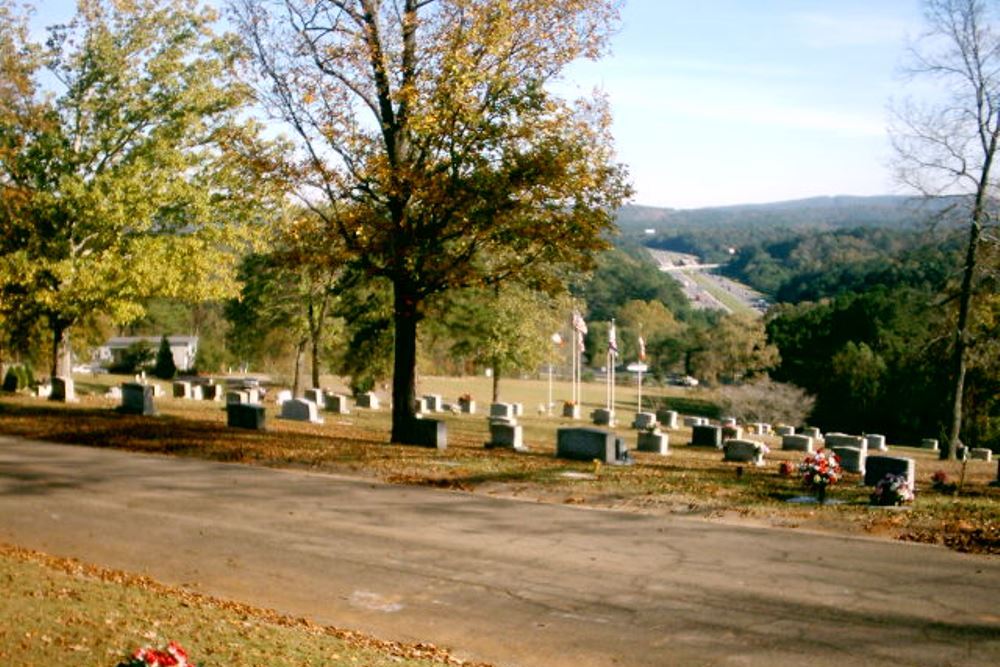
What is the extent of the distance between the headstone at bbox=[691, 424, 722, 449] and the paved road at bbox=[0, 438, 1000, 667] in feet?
56.8

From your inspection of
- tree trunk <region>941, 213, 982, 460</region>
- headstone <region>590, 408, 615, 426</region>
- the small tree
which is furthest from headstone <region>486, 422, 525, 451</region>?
the small tree

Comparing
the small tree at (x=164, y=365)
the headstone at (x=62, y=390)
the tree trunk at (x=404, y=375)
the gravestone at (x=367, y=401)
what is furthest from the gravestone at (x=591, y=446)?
the small tree at (x=164, y=365)

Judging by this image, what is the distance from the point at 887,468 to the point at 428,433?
9.84 meters

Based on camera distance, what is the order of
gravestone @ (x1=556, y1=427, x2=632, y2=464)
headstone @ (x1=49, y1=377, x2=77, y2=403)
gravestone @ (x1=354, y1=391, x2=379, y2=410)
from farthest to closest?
gravestone @ (x1=354, y1=391, x2=379, y2=410) < headstone @ (x1=49, y1=377, x2=77, y2=403) < gravestone @ (x1=556, y1=427, x2=632, y2=464)

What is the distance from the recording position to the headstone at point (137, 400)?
2567cm

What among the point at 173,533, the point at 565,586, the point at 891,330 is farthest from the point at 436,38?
the point at 891,330

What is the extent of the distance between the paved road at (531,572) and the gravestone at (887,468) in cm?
366

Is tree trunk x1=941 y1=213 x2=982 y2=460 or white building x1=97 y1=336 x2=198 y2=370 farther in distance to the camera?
white building x1=97 y1=336 x2=198 y2=370

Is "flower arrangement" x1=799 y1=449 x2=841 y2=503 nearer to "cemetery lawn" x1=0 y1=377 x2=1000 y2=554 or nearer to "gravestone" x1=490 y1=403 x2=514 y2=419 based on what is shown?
"cemetery lawn" x1=0 y1=377 x2=1000 y2=554

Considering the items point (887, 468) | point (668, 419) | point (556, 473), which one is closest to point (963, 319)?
point (887, 468)

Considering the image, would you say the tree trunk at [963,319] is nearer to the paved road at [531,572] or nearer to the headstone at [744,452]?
the headstone at [744,452]

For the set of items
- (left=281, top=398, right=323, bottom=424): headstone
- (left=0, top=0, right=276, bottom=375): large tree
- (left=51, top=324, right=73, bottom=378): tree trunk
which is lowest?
(left=281, top=398, right=323, bottom=424): headstone

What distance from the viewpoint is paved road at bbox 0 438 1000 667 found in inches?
328

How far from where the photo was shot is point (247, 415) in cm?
2358
